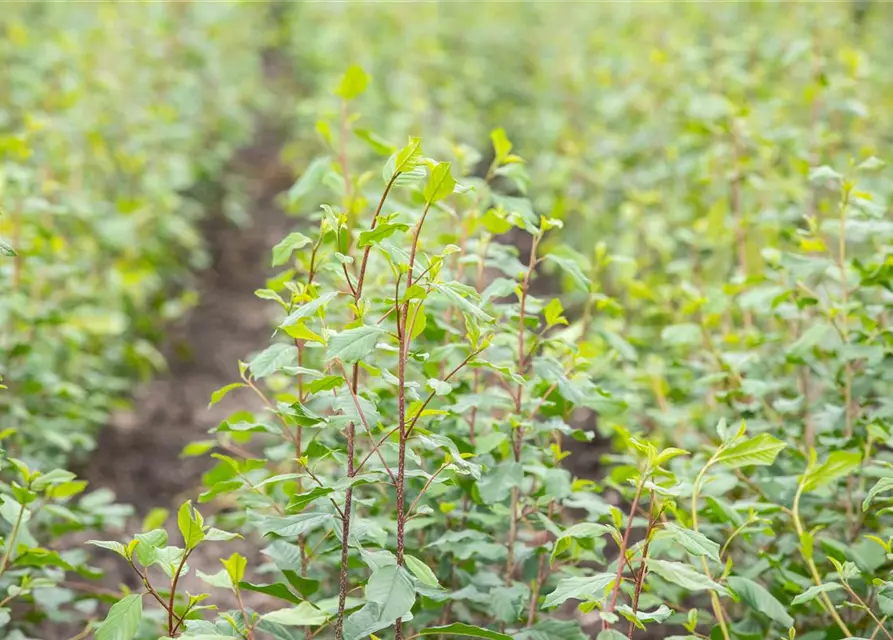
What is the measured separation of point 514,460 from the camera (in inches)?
74.6

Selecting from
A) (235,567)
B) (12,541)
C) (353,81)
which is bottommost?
(12,541)

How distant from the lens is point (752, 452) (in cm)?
162

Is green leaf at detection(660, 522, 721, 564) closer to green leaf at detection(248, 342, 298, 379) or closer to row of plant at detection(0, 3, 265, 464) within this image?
green leaf at detection(248, 342, 298, 379)

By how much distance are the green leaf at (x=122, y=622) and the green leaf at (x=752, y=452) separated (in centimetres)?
100

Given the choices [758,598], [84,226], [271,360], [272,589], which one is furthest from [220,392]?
[84,226]

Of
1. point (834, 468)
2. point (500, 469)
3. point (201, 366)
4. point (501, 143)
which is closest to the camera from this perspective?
point (834, 468)

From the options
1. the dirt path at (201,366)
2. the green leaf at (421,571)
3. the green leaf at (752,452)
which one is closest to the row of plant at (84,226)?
the dirt path at (201,366)

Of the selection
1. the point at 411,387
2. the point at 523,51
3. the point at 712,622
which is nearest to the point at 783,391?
the point at 712,622

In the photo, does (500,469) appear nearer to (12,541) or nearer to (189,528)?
(189,528)

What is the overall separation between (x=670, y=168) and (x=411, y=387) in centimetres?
260

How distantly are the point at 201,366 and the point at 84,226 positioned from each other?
0.92 m

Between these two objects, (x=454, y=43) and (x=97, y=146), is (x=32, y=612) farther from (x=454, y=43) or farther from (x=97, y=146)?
(x=454, y=43)

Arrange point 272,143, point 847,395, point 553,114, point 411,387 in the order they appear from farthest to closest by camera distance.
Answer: point 272,143
point 553,114
point 847,395
point 411,387

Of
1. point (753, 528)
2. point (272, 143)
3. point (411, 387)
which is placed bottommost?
point (272, 143)
